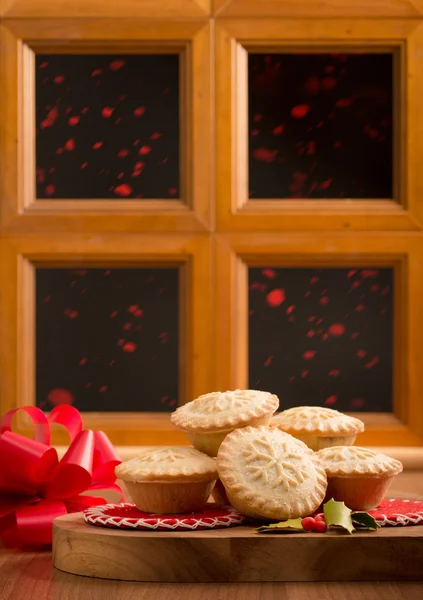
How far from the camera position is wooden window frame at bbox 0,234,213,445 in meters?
1.78

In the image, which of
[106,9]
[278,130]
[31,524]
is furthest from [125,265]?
[31,524]

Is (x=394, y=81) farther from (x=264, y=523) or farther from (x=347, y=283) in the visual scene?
(x=264, y=523)

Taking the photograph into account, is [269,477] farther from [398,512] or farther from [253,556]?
[398,512]

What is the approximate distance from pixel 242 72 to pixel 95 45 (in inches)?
12.0

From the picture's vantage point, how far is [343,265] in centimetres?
181

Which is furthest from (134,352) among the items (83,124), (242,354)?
(83,124)

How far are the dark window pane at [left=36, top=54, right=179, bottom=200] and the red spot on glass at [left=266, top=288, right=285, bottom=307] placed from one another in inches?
11.1

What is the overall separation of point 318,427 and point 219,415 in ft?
0.50

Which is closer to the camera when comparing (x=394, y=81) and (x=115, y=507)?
(x=115, y=507)

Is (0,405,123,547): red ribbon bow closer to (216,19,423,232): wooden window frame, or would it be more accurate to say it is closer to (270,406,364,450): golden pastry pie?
(270,406,364,450): golden pastry pie

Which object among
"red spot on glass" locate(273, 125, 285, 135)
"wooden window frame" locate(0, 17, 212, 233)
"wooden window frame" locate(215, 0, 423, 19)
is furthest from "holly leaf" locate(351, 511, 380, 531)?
"wooden window frame" locate(215, 0, 423, 19)

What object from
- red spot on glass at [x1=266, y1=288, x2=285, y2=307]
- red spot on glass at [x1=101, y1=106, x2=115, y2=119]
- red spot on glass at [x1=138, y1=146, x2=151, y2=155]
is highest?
red spot on glass at [x1=101, y1=106, x2=115, y2=119]

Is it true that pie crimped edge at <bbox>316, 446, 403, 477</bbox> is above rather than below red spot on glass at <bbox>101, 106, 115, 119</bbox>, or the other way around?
below

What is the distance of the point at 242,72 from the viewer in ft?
5.96
